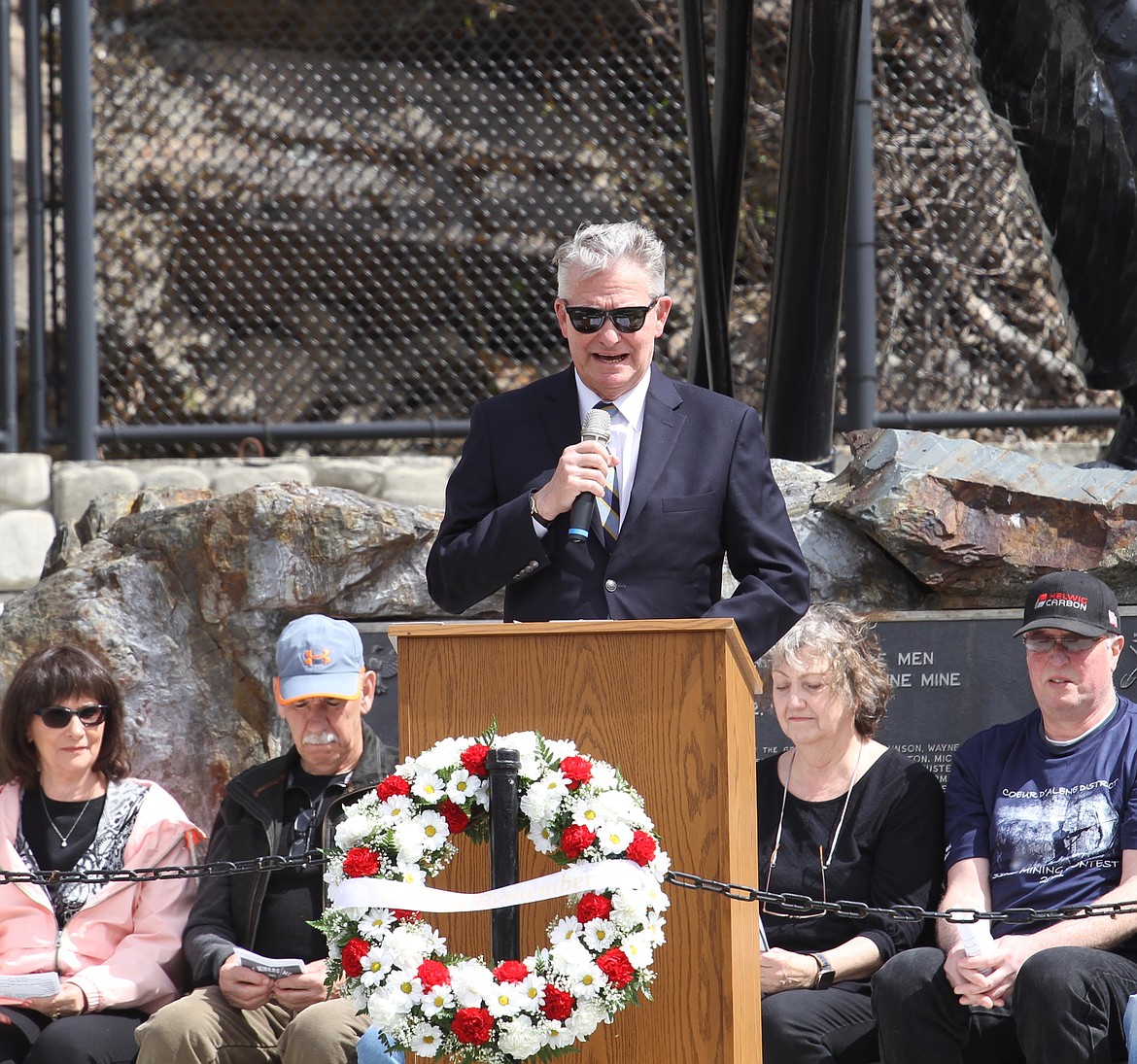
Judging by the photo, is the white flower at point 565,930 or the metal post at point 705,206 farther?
the metal post at point 705,206

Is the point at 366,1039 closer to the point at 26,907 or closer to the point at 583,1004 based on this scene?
the point at 583,1004

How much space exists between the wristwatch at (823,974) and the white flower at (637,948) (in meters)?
1.10

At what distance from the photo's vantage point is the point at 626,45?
9.13 meters

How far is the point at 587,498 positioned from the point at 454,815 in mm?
628

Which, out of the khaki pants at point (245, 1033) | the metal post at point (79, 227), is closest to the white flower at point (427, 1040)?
the khaki pants at point (245, 1033)

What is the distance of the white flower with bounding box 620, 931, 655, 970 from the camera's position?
2.89 meters

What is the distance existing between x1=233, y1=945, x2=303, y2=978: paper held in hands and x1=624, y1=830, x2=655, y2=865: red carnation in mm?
1389

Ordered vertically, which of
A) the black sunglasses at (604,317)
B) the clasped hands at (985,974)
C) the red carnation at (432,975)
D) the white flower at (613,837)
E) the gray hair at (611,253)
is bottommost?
the clasped hands at (985,974)

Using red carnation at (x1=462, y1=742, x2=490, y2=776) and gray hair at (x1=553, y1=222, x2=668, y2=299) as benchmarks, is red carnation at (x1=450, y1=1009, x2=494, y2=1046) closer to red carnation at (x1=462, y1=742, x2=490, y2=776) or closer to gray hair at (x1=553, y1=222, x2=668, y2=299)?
red carnation at (x1=462, y1=742, x2=490, y2=776)

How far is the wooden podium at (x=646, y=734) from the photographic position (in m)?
3.04

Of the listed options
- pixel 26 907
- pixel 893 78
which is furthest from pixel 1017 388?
pixel 26 907

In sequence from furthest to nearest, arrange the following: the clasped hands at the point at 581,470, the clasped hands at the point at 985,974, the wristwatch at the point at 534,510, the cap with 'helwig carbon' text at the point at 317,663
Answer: the cap with 'helwig carbon' text at the point at 317,663 < the clasped hands at the point at 985,974 < the wristwatch at the point at 534,510 < the clasped hands at the point at 581,470

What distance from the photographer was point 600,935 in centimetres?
293

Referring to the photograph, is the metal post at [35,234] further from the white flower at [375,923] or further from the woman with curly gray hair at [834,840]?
the white flower at [375,923]
